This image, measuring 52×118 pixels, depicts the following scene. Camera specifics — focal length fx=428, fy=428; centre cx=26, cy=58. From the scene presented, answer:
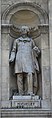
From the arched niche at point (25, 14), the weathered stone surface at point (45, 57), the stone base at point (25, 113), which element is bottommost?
the stone base at point (25, 113)

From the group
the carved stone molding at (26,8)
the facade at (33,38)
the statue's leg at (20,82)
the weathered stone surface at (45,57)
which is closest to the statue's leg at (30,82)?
the statue's leg at (20,82)

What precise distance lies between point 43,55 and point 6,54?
1.47 m

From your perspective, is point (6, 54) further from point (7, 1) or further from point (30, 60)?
point (7, 1)

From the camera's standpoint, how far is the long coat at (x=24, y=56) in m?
16.9

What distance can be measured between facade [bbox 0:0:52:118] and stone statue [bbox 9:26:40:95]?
0.25m

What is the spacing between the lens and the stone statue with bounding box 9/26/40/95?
1689cm

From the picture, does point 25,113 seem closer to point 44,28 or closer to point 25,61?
point 25,61

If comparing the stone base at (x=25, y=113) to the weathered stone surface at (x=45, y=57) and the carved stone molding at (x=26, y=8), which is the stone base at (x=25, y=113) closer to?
the weathered stone surface at (x=45, y=57)

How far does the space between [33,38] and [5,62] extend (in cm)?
167

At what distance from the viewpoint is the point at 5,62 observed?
16938 mm

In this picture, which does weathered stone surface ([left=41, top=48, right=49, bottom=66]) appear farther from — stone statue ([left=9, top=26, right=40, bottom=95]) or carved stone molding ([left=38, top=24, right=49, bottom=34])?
carved stone molding ([left=38, top=24, right=49, bottom=34])

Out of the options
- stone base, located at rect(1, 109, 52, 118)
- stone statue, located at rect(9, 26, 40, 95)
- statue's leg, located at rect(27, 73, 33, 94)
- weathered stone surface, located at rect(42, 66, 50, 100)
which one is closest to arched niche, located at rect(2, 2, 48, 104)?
stone statue, located at rect(9, 26, 40, 95)

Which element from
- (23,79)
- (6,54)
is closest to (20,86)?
(23,79)

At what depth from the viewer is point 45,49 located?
17078 millimetres
